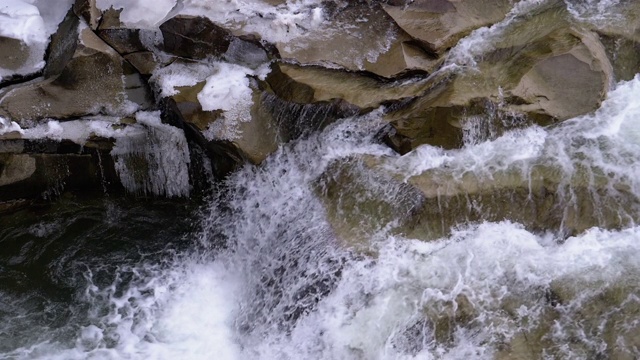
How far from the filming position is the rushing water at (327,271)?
453cm

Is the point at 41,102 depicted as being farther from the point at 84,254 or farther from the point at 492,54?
the point at 492,54

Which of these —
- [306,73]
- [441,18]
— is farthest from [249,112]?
[441,18]

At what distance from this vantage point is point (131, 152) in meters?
6.12

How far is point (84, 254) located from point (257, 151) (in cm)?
208

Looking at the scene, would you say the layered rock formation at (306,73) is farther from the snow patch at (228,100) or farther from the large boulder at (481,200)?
the large boulder at (481,200)

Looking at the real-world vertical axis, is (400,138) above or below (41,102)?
below

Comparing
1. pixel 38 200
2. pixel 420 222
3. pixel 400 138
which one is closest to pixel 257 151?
pixel 400 138

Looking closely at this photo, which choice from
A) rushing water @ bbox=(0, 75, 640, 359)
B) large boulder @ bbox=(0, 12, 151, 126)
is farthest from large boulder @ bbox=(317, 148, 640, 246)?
large boulder @ bbox=(0, 12, 151, 126)

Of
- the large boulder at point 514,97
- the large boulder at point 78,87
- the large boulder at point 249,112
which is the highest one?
the large boulder at point 78,87

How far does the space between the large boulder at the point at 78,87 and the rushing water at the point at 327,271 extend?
1043 millimetres

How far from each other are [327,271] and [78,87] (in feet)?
10.4

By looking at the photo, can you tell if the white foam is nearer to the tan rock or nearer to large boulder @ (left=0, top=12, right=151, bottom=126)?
large boulder @ (left=0, top=12, right=151, bottom=126)

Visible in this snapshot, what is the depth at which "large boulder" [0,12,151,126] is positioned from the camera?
5.86 meters

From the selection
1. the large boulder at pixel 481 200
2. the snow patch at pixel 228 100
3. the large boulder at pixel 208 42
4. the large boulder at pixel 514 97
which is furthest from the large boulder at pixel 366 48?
the large boulder at pixel 481 200
